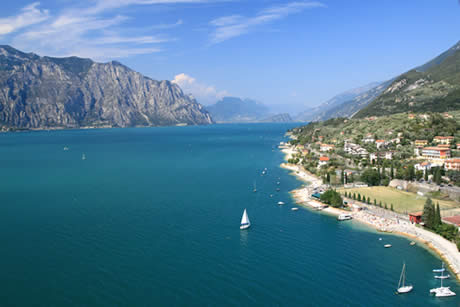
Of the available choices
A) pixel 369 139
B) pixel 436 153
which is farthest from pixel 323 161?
pixel 436 153

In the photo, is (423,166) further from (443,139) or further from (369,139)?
(369,139)

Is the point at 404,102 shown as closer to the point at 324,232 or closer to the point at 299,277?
the point at 324,232

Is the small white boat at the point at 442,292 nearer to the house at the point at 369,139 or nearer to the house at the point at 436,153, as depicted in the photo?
the house at the point at 436,153

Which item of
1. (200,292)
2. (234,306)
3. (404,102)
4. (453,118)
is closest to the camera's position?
(234,306)

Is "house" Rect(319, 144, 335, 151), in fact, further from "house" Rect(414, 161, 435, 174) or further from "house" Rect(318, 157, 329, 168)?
"house" Rect(414, 161, 435, 174)

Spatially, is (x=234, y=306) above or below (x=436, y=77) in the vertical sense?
below

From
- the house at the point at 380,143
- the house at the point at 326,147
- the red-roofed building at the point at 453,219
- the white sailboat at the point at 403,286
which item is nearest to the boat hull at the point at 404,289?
the white sailboat at the point at 403,286

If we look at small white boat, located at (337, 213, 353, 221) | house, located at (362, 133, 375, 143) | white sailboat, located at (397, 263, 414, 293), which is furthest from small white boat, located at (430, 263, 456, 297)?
house, located at (362, 133, 375, 143)

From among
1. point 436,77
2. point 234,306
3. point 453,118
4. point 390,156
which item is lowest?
point 234,306

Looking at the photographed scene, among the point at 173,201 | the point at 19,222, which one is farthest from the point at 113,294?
the point at 173,201
